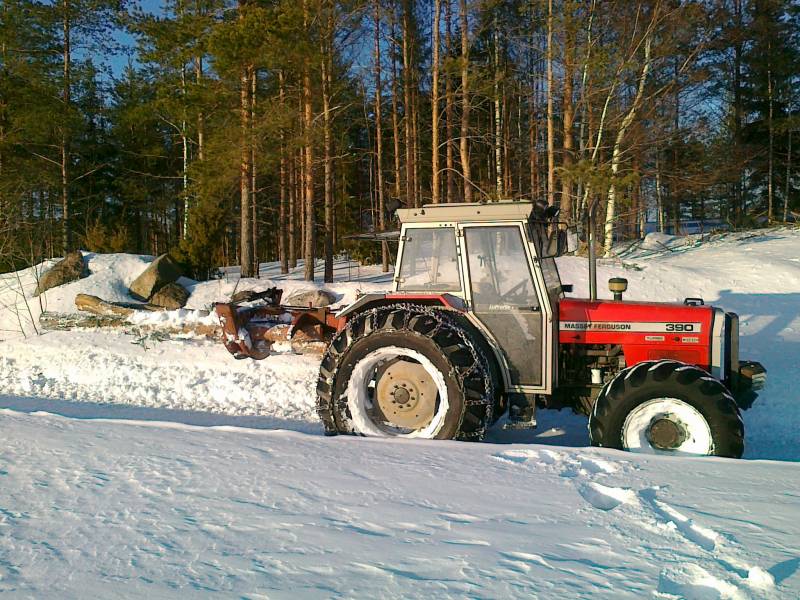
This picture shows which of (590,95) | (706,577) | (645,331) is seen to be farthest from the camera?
(590,95)

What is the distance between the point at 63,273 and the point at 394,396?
1175 centimetres

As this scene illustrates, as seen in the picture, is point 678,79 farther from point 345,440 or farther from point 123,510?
point 123,510

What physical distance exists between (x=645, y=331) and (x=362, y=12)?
14100mm

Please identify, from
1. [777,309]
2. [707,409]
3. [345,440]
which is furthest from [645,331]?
[777,309]

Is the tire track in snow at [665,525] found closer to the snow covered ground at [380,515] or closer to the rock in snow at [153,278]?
the snow covered ground at [380,515]

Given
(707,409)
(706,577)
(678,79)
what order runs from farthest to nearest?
(678,79)
(707,409)
(706,577)

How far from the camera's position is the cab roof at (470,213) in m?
4.90

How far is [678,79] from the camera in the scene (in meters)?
17.5

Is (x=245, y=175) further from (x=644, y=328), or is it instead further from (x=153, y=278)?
(x=644, y=328)

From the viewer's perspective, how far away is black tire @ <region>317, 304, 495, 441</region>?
4691 mm

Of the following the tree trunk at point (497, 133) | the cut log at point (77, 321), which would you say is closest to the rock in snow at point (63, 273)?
the cut log at point (77, 321)

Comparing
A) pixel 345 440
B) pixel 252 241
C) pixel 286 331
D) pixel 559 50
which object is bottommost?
pixel 345 440

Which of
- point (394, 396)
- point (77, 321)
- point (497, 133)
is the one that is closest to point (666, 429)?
point (394, 396)

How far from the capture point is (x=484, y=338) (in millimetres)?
5027
